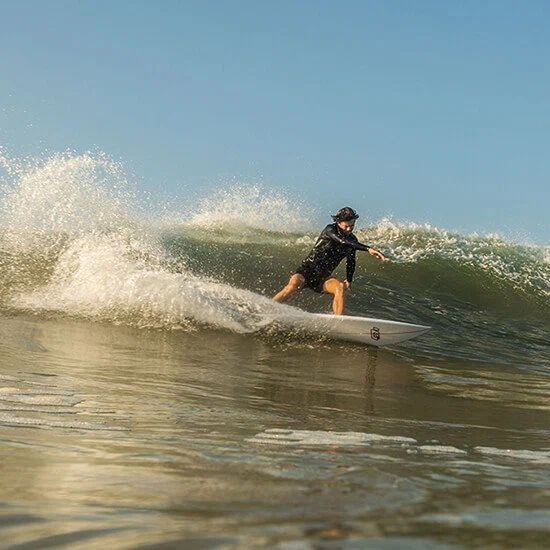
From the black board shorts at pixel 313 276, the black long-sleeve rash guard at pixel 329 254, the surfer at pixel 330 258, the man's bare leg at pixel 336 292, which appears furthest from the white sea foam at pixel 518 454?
the black board shorts at pixel 313 276

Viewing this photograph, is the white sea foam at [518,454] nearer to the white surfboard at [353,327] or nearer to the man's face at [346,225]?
the white surfboard at [353,327]

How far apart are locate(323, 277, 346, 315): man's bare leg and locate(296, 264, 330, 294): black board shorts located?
2.7 inches

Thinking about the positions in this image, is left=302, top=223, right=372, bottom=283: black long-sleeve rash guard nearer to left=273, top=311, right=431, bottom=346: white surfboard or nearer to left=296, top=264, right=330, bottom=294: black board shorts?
left=296, top=264, right=330, bottom=294: black board shorts

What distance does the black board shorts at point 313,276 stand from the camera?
1130cm

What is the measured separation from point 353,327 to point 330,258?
1313 millimetres

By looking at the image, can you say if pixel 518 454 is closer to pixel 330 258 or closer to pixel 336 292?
pixel 336 292

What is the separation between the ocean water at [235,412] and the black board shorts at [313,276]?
2.74 feet

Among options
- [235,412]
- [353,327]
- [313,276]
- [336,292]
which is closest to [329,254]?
[313,276]

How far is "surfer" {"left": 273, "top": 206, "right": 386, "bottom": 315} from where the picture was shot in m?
11.1

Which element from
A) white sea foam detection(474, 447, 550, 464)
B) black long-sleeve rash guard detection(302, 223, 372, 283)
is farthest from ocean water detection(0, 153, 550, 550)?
black long-sleeve rash guard detection(302, 223, 372, 283)

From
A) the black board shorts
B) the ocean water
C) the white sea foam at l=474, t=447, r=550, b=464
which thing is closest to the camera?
the ocean water

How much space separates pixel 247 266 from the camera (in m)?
16.6

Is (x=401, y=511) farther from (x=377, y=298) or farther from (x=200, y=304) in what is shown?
(x=377, y=298)

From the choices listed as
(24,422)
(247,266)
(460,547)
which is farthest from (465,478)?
(247,266)
